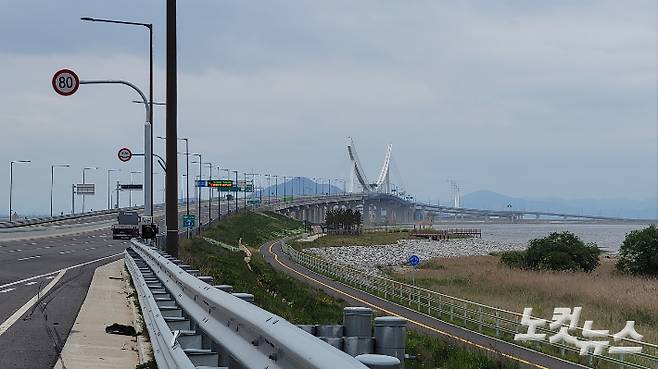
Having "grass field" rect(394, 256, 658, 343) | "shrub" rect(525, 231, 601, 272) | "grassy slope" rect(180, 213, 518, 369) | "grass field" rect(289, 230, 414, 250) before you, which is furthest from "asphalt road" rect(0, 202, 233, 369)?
"grass field" rect(289, 230, 414, 250)

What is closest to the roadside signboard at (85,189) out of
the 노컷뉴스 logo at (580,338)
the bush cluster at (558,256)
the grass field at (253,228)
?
the grass field at (253,228)

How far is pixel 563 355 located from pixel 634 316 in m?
15.3

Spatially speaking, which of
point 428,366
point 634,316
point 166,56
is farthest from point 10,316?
point 634,316

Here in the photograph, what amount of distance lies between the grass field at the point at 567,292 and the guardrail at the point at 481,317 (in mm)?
4064

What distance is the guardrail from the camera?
83.0 feet

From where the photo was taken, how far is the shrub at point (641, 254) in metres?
68.1

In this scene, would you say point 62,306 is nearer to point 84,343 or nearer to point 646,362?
point 84,343

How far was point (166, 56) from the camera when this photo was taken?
20.2 metres

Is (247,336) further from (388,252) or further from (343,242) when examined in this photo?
(343,242)

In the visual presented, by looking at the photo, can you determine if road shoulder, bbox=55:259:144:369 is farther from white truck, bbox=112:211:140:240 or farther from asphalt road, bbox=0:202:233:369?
white truck, bbox=112:211:140:240

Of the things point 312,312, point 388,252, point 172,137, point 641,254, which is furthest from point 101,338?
point 388,252

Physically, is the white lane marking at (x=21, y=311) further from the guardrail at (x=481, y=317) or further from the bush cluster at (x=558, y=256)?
the bush cluster at (x=558, y=256)

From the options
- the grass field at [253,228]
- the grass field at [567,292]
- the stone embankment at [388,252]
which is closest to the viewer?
the grass field at [567,292]

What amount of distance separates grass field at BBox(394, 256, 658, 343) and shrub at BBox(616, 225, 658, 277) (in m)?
1.47
